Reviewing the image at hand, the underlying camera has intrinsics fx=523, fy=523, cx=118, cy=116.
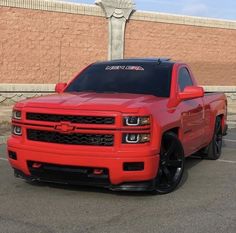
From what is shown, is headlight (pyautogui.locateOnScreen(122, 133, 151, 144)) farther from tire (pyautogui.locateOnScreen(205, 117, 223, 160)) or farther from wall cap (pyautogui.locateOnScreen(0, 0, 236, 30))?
wall cap (pyautogui.locateOnScreen(0, 0, 236, 30))

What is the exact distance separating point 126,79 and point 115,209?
2.20 m

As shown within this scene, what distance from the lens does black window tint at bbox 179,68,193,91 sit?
7.66 m

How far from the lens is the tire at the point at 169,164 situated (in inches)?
255

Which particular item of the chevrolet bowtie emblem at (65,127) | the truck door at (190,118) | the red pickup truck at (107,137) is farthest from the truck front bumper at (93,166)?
the truck door at (190,118)

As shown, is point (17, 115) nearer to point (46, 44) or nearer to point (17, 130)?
point (17, 130)

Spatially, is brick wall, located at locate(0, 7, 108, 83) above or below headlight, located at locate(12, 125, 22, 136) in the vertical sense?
below

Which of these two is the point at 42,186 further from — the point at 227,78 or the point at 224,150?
the point at 227,78

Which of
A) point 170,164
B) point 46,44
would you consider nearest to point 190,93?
point 170,164

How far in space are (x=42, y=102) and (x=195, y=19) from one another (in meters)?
18.4

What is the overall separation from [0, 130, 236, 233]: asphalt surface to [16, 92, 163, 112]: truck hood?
1106mm

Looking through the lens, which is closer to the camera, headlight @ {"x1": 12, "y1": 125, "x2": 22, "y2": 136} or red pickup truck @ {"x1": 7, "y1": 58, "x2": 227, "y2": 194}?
red pickup truck @ {"x1": 7, "y1": 58, "x2": 227, "y2": 194}

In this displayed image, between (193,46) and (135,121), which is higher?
(135,121)

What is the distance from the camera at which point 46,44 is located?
62.1 ft

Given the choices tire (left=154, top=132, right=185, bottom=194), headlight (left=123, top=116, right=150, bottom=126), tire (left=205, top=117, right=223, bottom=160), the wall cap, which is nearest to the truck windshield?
tire (left=154, top=132, right=185, bottom=194)
